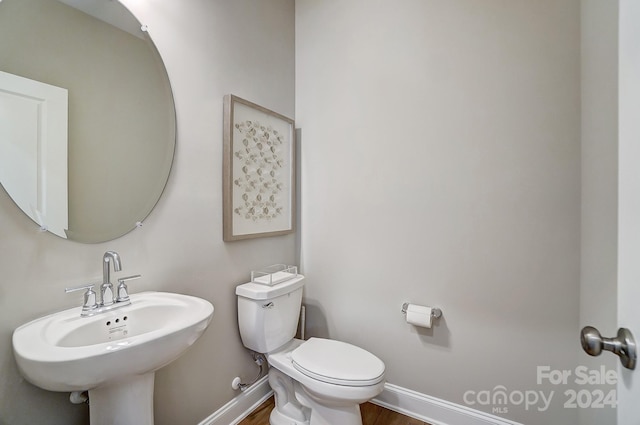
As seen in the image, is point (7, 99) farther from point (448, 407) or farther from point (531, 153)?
point (448, 407)

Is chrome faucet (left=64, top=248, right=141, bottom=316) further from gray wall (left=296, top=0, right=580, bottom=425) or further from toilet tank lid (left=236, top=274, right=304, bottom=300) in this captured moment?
gray wall (left=296, top=0, right=580, bottom=425)

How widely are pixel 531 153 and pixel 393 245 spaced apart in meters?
0.83

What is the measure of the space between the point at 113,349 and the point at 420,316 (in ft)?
4.50

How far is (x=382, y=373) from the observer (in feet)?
4.28

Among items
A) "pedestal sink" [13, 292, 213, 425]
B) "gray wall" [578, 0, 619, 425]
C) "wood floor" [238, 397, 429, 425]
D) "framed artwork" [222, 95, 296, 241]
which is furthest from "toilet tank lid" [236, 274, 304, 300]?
"gray wall" [578, 0, 619, 425]

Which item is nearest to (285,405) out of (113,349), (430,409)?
(430,409)

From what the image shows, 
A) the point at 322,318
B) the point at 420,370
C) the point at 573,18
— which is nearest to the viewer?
the point at 573,18

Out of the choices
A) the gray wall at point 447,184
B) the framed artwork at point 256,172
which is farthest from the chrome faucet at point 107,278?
the gray wall at point 447,184

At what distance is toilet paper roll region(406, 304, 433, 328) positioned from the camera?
151cm

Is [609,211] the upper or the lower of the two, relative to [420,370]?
upper

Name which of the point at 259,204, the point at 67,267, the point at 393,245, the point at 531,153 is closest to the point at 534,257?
the point at 531,153

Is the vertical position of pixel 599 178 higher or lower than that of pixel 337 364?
higher

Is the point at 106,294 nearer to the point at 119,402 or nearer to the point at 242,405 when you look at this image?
the point at 119,402

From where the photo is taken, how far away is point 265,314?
1.47 meters
